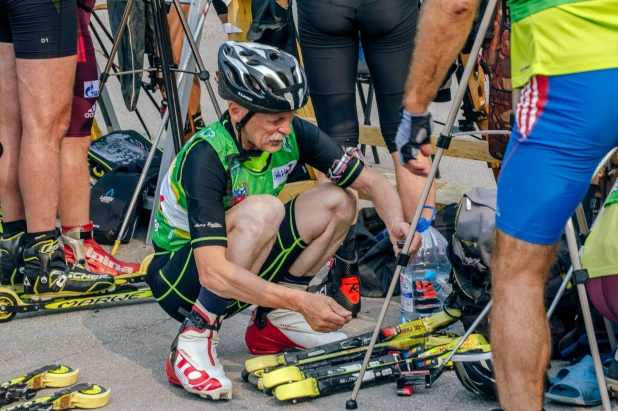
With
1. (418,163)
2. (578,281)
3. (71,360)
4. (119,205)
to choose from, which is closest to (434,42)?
(418,163)

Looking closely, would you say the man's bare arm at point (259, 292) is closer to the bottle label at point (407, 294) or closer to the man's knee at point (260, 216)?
the man's knee at point (260, 216)

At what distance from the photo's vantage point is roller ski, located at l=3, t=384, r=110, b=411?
4.11m

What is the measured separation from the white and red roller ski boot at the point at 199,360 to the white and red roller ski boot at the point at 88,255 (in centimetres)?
140

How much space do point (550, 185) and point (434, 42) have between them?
74 centimetres

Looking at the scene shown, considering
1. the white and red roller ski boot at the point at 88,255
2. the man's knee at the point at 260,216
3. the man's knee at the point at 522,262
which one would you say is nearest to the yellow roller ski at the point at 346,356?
the man's knee at the point at 260,216

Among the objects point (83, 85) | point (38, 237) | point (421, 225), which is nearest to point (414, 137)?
point (421, 225)

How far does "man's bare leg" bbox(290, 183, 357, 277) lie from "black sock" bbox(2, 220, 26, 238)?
1.75 m

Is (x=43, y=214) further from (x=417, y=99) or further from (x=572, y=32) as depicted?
(x=572, y=32)

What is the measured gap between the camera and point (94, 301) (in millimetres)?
5480

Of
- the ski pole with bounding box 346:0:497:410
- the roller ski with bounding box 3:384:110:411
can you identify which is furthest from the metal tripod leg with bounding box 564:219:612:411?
the roller ski with bounding box 3:384:110:411

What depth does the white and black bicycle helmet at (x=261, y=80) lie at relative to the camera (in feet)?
14.3

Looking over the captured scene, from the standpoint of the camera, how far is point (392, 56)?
5117 mm

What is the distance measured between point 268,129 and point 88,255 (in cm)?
186

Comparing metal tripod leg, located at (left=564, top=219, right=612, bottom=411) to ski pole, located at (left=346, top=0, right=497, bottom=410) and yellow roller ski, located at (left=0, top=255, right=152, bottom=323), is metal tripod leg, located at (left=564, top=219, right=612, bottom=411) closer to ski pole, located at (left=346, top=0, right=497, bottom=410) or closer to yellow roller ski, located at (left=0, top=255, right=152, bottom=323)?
ski pole, located at (left=346, top=0, right=497, bottom=410)
